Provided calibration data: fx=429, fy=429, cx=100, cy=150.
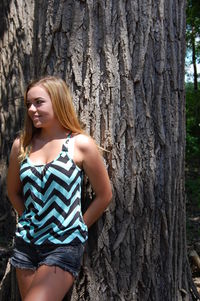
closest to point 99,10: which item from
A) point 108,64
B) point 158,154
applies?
point 108,64

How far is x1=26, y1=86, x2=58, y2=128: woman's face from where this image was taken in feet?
8.82

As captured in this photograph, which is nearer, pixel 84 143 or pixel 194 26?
pixel 84 143

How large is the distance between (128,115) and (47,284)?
121 cm

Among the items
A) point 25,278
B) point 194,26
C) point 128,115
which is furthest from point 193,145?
point 25,278

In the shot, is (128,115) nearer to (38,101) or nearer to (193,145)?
(38,101)

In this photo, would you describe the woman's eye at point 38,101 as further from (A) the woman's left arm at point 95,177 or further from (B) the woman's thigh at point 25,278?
(B) the woman's thigh at point 25,278

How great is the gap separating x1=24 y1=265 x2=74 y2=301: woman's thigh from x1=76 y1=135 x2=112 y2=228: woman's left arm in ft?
1.34

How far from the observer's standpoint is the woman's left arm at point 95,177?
2.67 m

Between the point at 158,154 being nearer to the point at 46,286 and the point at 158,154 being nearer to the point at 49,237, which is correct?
Answer: the point at 49,237

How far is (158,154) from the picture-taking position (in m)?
3.01

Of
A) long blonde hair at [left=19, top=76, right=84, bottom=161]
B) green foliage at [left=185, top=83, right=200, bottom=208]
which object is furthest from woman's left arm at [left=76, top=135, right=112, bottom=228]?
green foliage at [left=185, top=83, right=200, bottom=208]

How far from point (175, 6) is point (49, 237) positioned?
6.02 ft

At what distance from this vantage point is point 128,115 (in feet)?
9.53

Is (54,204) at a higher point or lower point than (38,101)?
lower
